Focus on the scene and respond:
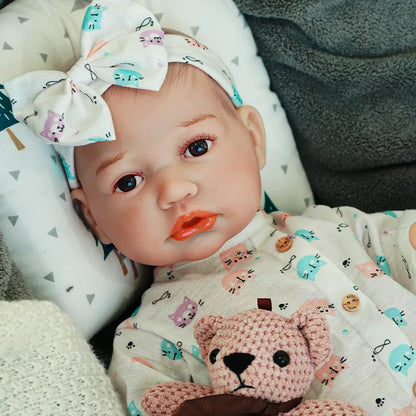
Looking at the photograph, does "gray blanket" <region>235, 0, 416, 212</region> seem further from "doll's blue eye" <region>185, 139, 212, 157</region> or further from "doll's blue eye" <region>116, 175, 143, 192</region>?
"doll's blue eye" <region>116, 175, 143, 192</region>

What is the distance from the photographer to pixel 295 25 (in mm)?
1317

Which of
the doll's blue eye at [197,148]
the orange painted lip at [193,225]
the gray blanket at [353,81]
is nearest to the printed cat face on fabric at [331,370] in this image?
the orange painted lip at [193,225]

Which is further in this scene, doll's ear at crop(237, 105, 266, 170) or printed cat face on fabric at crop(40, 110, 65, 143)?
doll's ear at crop(237, 105, 266, 170)

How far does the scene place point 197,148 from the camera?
3.34 ft

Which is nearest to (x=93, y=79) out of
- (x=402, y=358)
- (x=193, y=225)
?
(x=193, y=225)

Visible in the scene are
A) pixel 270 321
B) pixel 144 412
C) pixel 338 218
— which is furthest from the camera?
pixel 338 218

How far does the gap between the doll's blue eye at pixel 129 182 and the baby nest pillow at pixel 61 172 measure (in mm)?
160

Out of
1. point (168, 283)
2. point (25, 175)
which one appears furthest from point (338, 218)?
point (25, 175)

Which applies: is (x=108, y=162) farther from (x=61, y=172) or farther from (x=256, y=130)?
(x=256, y=130)

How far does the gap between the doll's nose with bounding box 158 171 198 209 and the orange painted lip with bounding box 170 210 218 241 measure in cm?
4

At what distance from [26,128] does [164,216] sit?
340 mm

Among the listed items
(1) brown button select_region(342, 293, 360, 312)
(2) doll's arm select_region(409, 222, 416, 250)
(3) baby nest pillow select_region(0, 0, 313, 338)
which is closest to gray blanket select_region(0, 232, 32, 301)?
(3) baby nest pillow select_region(0, 0, 313, 338)

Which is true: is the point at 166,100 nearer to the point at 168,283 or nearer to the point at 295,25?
the point at 168,283

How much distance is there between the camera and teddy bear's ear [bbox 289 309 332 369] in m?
0.81
